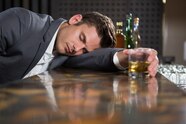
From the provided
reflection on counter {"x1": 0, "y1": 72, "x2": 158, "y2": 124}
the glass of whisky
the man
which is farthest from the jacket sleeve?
reflection on counter {"x1": 0, "y1": 72, "x2": 158, "y2": 124}

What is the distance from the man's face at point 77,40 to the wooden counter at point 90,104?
2.04 feet

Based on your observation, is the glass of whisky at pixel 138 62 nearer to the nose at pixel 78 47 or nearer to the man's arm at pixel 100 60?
the man's arm at pixel 100 60

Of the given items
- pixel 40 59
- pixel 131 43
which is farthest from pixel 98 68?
pixel 131 43

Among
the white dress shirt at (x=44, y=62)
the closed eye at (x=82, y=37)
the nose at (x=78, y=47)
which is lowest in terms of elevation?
the white dress shirt at (x=44, y=62)

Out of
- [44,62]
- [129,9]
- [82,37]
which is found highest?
[129,9]

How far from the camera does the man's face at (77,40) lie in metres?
1.43

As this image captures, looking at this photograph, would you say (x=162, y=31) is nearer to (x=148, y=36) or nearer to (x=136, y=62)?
(x=148, y=36)

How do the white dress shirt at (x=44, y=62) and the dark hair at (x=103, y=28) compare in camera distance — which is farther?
the dark hair at (x=103, y=28)

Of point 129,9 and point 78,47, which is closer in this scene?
point 78,47

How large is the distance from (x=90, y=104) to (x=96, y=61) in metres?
0.78

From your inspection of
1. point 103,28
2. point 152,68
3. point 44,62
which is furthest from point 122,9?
point 152,68

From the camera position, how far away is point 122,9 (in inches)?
131

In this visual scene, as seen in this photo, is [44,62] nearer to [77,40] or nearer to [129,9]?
[77,40]

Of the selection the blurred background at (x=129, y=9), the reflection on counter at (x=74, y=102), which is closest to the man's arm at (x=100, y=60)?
the reflection on counter at (x=74, y=102)
